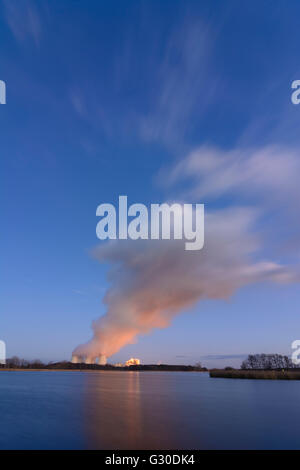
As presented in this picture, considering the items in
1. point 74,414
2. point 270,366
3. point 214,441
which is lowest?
point 270,366

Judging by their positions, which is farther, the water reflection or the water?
the water

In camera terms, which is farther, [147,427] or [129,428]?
[147,427]

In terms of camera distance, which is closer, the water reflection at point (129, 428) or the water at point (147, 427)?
the water reflection at point (129, 428)

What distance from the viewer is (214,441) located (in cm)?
1852

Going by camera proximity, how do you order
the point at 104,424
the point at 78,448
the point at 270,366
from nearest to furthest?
1. the point at 78,448
2. the point at 104,424
3. the point at 270,366
